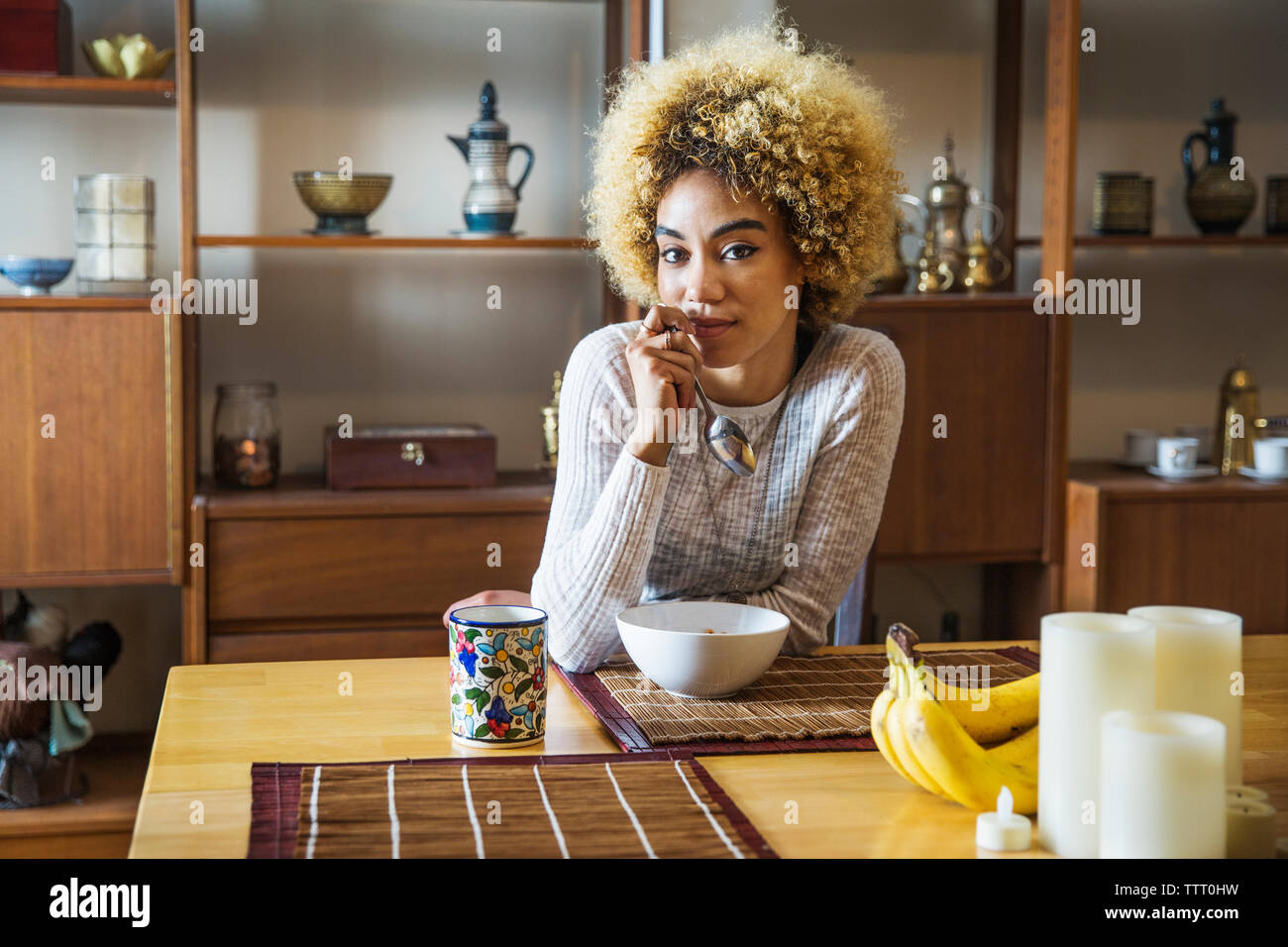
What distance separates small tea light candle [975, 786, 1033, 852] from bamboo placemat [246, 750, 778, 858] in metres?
0.15

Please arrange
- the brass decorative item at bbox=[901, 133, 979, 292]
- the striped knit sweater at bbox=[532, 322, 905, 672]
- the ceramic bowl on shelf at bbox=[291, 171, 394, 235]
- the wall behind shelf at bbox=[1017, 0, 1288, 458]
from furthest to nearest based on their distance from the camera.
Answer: the wall behind shelf at bbox=[1017, 0, 1288, 458], the brass decorative item at bbox=[901, 133, 979, 292], the ceramic bowl on shelf at bbox=[291, 171, 394, 235], the striped knit sweater at bbox=[532, 322, 905, 672]

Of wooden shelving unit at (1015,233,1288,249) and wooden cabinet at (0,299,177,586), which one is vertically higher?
wooden shelving unit at (1015,233,1288,249)

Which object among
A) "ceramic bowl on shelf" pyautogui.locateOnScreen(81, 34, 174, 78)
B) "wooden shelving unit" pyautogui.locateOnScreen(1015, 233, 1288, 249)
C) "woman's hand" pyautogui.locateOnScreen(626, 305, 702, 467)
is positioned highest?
"ceramic bowl on shelf" pyautogui.locateOnScreen(81, 34, 174, 78)

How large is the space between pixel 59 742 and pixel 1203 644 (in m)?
2.09

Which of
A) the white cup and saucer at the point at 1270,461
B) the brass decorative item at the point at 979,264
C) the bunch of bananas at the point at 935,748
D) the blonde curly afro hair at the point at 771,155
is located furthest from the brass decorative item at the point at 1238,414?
the bunch of bananas at the point at 935,748

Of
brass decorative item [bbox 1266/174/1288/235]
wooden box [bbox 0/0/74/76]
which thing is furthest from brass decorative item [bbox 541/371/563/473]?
brass decorative item [bbox 1266/174/1288/235]

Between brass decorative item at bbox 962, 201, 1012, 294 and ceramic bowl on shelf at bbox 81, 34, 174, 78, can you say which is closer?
ceramic bowl on shelf at bbox 81, 34, 174, 78

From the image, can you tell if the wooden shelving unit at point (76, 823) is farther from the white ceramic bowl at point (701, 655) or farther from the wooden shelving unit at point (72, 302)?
the white ceramic bowl at point (701, 655)

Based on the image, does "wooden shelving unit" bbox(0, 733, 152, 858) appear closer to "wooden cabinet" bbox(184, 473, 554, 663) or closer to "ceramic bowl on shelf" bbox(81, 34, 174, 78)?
"wooden cabinet" bbox(184, 473, 554, 663)

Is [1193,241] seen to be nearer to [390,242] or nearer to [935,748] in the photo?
[390,242]

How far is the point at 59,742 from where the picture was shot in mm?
2375

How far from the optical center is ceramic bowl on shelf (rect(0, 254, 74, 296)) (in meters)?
2.52

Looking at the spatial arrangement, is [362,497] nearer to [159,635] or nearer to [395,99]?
[159,635]
